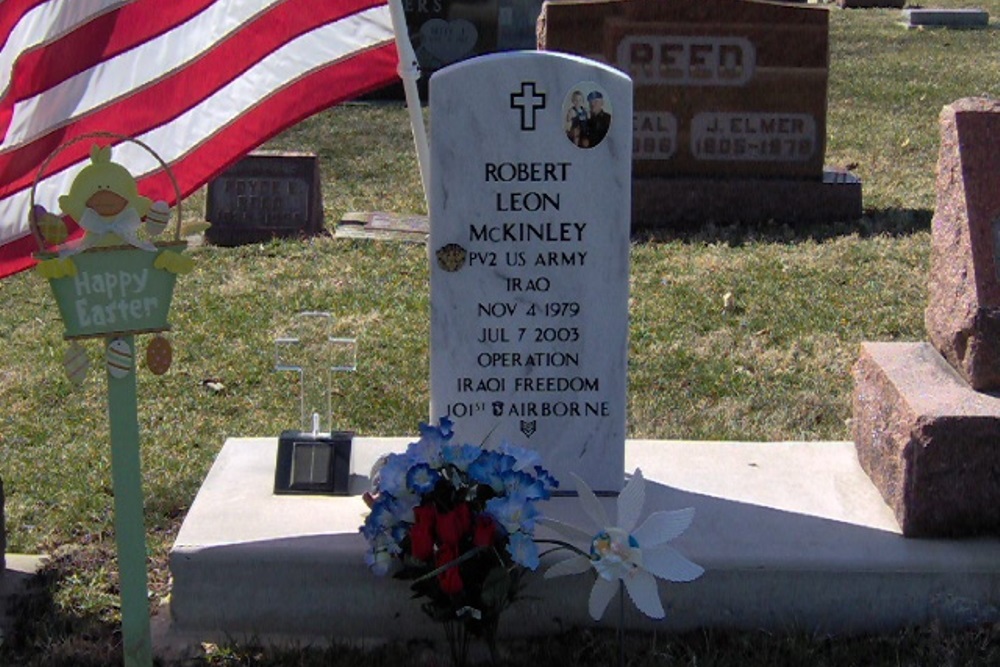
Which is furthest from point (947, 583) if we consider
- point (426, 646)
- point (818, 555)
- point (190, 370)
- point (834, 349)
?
point (190, 370)

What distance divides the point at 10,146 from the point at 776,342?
3.80m

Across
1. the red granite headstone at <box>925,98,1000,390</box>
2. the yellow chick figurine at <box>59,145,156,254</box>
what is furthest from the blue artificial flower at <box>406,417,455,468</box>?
the red granite headstone at <box>925,98,1000,390</box>

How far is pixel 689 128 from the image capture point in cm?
926

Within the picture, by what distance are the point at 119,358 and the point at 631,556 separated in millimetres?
1419

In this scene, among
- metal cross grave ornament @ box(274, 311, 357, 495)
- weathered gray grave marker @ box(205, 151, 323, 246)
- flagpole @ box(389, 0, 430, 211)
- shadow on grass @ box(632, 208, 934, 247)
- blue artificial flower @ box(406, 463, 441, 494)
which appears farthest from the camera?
weathered gray grave marker @ box(205, 151, 323, 246)

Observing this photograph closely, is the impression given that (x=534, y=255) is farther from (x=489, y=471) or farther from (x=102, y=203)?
(x=102, y=203)

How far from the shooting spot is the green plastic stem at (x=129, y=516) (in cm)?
383

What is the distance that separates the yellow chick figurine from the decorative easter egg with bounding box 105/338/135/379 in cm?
26

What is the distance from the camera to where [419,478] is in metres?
3.83

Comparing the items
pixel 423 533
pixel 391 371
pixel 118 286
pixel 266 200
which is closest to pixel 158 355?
pixel 118 286

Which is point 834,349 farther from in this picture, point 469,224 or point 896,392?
point 469,224

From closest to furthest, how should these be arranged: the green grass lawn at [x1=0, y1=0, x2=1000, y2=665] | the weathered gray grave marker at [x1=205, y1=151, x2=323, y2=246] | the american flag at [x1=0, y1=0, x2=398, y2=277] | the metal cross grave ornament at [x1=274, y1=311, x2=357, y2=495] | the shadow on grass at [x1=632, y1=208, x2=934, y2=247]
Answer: the green grass lawn at [x1=0, y1=0, x2=1000, y2=665] < the american flag at [x1=0, y1=0, x2=398, y2=277] < the metal cross grave ornament at [x1=274, y1=311, x2=357, y2=495] < the shadow on grass at [x1=632, y1=208, x2=934, y2=247] < the weathered gray grave marker at [x1=205, y1=151, x2=323, y2=246]

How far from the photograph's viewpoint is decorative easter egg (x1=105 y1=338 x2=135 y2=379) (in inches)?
149

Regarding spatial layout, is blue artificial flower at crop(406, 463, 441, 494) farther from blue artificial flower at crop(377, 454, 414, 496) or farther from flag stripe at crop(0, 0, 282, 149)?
flag stripe at crop(0, 0, 282, 149)
